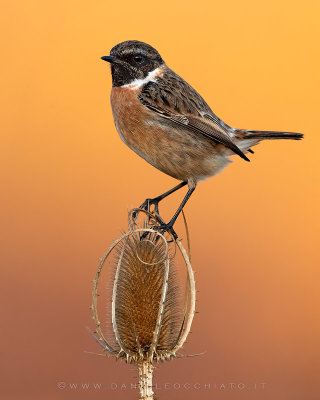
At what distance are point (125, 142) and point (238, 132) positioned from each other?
1.67 m

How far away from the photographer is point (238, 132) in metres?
7.30

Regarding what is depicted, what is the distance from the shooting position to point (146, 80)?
6641 mm

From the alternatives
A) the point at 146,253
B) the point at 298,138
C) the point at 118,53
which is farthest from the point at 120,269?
the point at 298,138

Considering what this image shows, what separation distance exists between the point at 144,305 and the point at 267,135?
312 centimetres

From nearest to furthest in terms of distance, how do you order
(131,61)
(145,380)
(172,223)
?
(145,380)
(172,223)
(131,61)

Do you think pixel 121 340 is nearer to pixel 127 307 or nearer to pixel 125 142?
pixel 127 307

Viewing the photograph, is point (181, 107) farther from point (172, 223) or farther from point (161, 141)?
point (172, 223)

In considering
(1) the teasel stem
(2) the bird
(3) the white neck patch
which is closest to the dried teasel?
(1) the teasel stem

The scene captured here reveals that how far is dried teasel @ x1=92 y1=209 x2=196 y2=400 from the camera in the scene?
195 inches

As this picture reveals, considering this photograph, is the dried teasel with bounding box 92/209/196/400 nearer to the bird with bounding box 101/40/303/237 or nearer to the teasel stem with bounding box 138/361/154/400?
the teasel stem with bounding box 138/361/154/400

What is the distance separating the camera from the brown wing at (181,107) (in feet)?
21.0

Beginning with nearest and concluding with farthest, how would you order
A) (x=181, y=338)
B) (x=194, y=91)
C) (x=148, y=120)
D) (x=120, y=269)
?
(x=181, y=338) → (x=120, y=269) → (x=148, y=120) → (x=194, y=91)

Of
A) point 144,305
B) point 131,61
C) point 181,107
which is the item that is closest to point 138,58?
point 131,61

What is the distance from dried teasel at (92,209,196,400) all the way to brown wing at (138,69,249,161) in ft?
5.06
